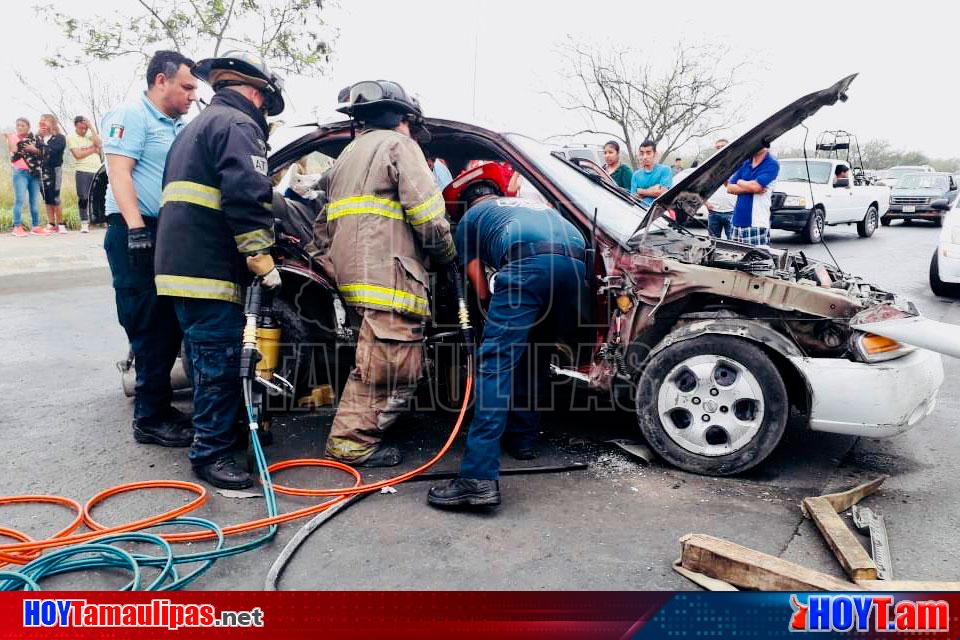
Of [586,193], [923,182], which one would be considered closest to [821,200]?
[923,182]

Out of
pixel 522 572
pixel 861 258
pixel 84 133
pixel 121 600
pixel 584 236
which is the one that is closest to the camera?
pixel 121 600

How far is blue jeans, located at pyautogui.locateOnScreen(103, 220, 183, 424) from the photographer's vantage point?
3.76 metres

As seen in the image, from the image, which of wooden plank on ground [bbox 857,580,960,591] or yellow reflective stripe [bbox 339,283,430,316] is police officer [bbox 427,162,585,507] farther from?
wooden plank on ground [bbox 857,580,960,591]

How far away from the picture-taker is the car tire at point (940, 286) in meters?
8.40

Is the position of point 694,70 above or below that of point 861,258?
above

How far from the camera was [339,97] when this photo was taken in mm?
3996

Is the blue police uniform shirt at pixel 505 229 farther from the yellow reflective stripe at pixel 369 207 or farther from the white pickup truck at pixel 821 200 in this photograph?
the white pickup truck at pixel 821 200

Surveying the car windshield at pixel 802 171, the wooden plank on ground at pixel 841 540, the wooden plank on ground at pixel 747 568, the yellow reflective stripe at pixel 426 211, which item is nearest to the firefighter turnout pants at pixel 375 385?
the yellow reflective stripe at pixel 426 211

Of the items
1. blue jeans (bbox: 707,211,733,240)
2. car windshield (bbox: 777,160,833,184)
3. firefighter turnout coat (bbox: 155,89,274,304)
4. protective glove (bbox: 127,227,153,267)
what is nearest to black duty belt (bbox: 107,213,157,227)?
protective glove (bbox: 127,227,153,267)

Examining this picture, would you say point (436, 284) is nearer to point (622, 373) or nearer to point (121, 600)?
point (622, 373)

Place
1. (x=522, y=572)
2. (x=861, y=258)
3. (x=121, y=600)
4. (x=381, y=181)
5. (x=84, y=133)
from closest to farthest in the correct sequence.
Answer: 1. (x=121, y=600)
2. (x=522, y=572)
3. (x=381, y=181)
4. (x=84, y=133)
5. (x=861, y=258)

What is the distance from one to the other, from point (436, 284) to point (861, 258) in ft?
35.3

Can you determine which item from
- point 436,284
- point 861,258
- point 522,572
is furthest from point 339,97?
point 861,258

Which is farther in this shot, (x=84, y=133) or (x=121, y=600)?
(x=84, y=133)
